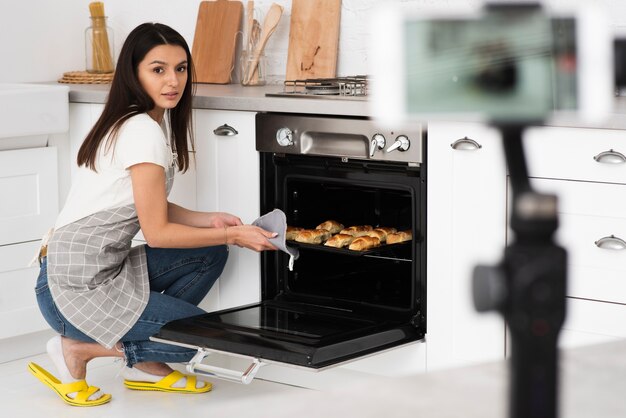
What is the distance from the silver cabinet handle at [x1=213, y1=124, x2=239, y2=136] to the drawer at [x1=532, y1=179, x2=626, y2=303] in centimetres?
104

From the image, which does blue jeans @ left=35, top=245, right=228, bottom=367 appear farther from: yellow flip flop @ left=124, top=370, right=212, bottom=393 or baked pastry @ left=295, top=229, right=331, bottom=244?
baked pastry @ left=295, top=229, right=331, bottom=244

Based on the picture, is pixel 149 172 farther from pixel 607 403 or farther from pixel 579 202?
pixel 607 403

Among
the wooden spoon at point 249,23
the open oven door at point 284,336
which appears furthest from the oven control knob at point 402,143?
the wooden spoon at point 249,23

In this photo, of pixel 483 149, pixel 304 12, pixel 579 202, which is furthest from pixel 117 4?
pixel 579 202

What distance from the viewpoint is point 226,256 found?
3127 mm

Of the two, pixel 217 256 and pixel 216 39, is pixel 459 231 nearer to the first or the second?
pixel 217 256

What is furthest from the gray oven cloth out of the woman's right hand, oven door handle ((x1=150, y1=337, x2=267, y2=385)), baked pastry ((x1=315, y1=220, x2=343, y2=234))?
oven door handle ((x1=150, y1=337, x2=267, y2=385))

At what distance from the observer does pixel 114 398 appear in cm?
304

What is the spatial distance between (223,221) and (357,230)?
0.41 metres

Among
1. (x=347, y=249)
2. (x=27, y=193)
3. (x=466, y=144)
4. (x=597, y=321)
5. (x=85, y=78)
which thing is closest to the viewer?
(x=597, y=321)

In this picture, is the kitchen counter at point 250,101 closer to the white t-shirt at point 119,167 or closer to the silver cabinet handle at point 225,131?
the silver cabinet handle at point 225,131

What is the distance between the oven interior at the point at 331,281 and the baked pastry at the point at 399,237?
0.02 m

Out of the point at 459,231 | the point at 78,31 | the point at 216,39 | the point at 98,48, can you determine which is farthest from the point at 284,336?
the point at 78,31

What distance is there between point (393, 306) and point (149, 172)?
819 millimetres
